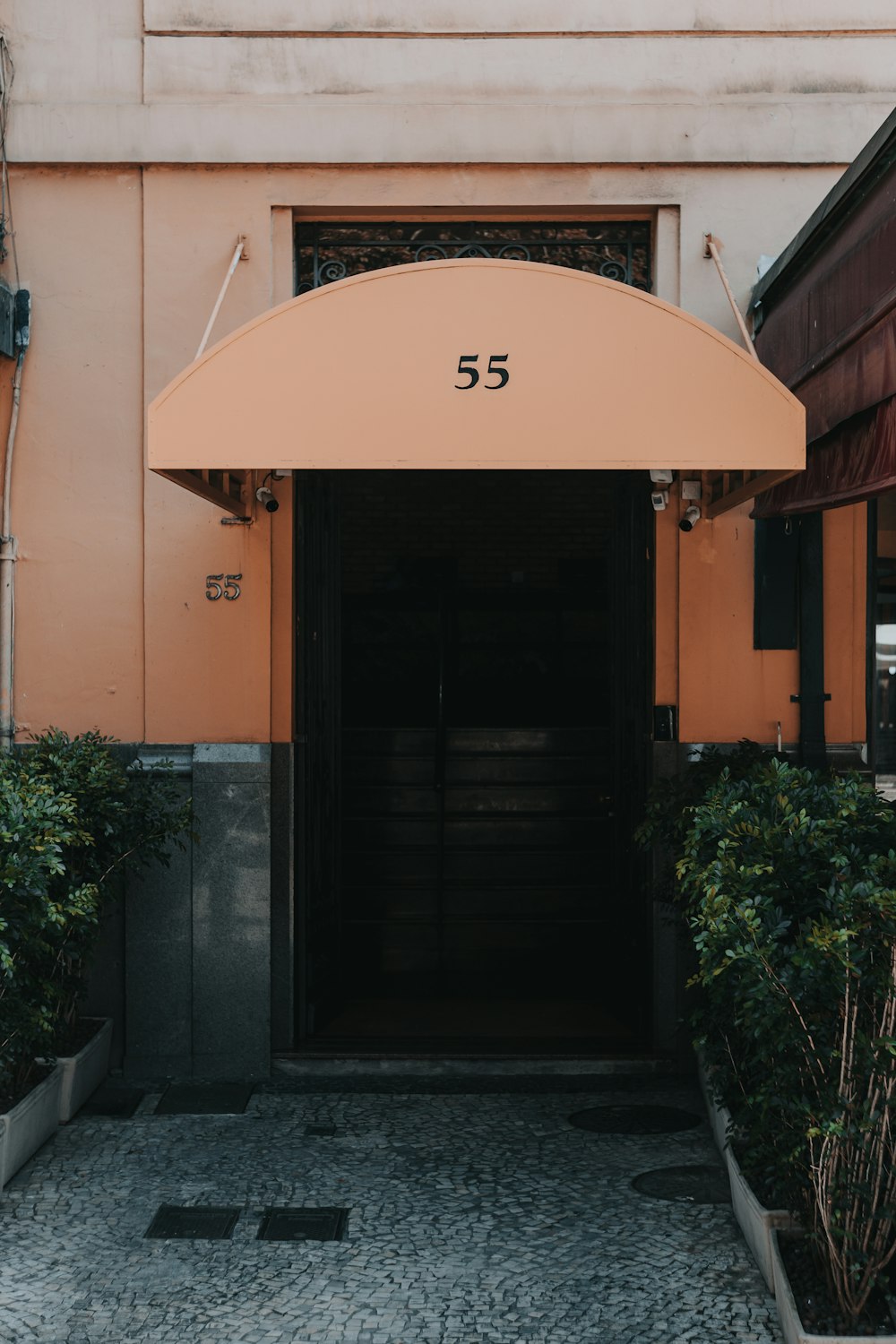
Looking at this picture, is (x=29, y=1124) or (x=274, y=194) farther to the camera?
(x=274, y=194)

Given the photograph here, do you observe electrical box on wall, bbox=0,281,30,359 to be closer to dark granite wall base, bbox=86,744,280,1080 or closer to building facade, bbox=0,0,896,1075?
building facade, bbox=0,0,896,1075

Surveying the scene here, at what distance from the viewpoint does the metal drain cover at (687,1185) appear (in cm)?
512

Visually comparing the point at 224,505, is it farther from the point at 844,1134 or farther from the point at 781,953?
the point at 844,1134

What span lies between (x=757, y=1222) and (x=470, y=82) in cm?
546

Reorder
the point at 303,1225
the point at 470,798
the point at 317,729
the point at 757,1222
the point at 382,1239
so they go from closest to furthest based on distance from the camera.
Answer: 1. the point at 757,1222
2. the point at 382,1239
3. the point at 303,1225
4. the point at 317,729
5. the point at 470,798

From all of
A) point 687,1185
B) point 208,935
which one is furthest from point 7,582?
point 687,1185

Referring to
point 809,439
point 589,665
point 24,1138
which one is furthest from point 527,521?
point 24,1138

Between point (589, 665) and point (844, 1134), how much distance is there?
345 inches

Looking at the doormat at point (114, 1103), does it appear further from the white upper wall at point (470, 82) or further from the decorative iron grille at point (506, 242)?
the white upper wall at point (470, 82)

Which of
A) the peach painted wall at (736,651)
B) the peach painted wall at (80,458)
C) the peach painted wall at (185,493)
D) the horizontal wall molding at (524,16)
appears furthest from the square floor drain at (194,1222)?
the horizontal wall molding at (524,16)

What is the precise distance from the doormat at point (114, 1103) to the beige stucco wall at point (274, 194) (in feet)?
5.83

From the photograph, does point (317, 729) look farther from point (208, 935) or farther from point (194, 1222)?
point (194, 1222)

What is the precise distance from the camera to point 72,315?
662cm

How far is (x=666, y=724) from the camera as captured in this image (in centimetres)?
661
